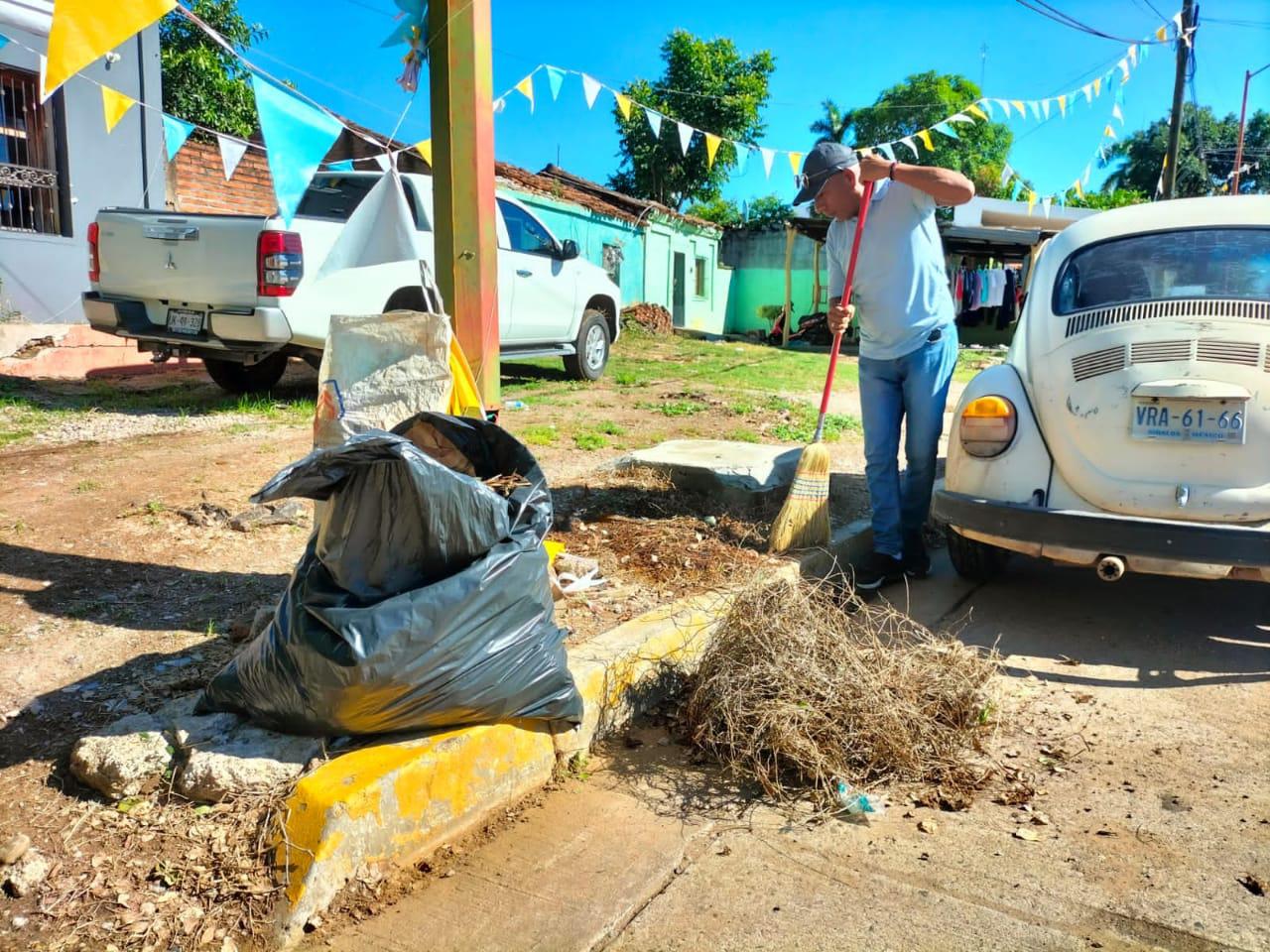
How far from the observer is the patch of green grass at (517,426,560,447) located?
6.62 metres

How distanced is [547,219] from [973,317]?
11.6 meters

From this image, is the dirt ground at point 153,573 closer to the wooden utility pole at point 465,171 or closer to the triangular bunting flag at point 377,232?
the wooden utility pole at point 465,171

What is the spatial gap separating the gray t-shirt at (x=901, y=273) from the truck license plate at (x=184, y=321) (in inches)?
208

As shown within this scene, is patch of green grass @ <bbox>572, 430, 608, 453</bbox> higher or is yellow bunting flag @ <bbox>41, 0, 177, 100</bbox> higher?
yellow bunting flag @ <bbox>41, 0, 177, 100</bbox>

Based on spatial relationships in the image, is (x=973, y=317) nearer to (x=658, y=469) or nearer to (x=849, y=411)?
(x=849, y=411)

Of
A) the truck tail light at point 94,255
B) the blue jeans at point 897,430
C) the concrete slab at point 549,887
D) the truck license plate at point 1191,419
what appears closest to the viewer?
the concrete slab at point 549,887

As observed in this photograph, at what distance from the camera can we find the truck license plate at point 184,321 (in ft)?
23.8

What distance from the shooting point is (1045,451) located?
3824 millimetres

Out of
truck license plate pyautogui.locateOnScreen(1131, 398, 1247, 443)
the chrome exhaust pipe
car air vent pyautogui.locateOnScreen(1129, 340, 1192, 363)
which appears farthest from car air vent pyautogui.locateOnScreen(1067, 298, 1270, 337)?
the chrome exhaust pipe

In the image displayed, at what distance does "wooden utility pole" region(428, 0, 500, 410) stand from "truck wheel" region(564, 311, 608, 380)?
7.10m


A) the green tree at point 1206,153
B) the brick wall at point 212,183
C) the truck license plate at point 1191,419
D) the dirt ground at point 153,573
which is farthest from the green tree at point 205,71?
the green tree at point 1206,153

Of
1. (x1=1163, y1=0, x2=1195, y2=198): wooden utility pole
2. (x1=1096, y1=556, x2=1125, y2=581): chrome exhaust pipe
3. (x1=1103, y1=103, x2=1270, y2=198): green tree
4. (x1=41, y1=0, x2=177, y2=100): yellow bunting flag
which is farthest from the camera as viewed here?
(x1=1103, y1=103, x2=1270, y2=198): green tree

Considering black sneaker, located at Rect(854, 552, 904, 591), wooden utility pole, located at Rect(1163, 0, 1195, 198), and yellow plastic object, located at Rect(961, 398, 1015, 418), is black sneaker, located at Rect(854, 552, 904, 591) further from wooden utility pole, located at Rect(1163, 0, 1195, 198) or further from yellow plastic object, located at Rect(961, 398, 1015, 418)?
wooden utility pole, located at Rect(1163, 0, 1195, 198)

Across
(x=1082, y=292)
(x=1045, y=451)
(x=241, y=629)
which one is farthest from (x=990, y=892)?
(x=1082, y=292)
